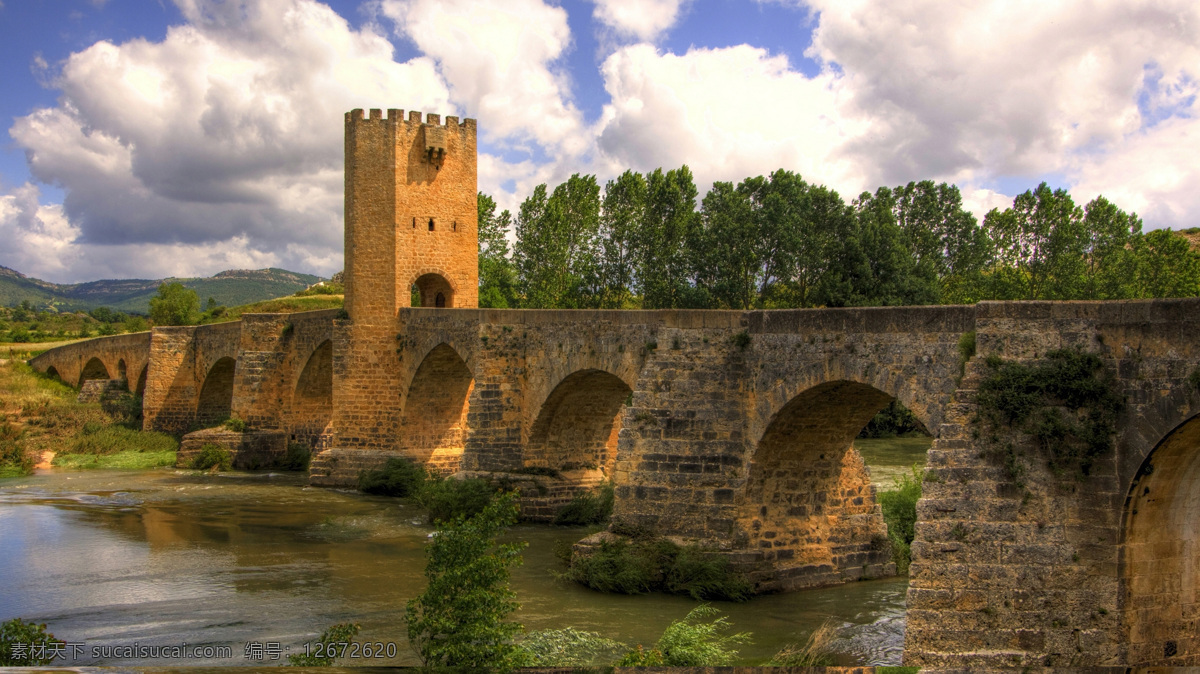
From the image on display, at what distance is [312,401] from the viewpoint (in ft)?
89.1

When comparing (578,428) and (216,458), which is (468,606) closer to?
(578,428)

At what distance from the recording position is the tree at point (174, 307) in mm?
50469

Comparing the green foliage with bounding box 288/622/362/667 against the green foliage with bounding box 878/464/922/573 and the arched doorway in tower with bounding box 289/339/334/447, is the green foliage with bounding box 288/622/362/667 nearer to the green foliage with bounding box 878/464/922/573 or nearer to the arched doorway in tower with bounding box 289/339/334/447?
the green foliage with bounding box 878/464/922/573

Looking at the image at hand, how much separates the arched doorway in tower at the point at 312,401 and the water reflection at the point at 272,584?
19.2 ft

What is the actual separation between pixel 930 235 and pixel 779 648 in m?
27.2

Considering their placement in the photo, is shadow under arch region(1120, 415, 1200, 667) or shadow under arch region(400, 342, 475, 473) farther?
shadow under arch region(400, 342, 475, 473)

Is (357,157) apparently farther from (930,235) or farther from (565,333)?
(930,235)

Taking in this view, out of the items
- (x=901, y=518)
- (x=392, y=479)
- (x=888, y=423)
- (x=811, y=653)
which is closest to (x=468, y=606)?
(x=811, y=653)

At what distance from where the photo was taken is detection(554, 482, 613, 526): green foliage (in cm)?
1767

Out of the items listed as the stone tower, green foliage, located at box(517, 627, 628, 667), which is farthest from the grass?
green foliage, located at box(517, 627, 628, 667)

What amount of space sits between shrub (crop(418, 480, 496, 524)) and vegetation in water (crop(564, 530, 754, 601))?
4.43m

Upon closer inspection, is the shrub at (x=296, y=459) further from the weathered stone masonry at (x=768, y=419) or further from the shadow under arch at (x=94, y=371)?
the shadow under arch at (x=94, y=371)

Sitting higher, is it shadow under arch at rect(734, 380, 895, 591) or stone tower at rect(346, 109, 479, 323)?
stone tower at rect(346, 109, 479, 323)

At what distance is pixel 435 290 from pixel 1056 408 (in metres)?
19.2
